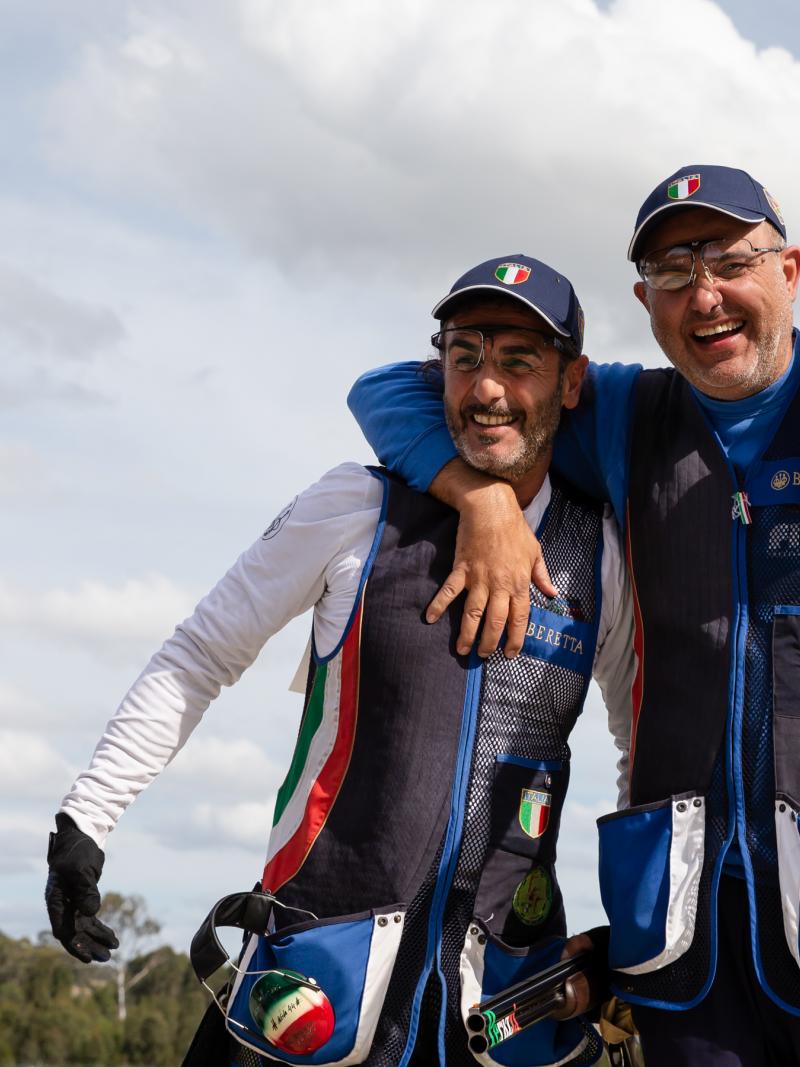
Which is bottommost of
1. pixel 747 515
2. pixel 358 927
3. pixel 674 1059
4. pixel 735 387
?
pixel 674 1059

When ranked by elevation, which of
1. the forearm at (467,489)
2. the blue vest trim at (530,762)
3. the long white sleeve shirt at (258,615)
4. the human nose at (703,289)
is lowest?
the blue vest trim at (530,762)

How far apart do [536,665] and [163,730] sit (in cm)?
120

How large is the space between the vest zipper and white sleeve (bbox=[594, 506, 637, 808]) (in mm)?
567

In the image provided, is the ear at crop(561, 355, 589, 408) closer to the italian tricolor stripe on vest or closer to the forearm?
the forearm

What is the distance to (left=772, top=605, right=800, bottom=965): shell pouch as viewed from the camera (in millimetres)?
3736

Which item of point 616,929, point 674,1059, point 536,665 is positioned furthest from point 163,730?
point 674,1059

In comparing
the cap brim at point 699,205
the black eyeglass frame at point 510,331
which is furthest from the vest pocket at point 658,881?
the cap brim at point 699,205

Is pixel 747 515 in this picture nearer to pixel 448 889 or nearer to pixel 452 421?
pixel 452 421

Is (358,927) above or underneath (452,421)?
underneath

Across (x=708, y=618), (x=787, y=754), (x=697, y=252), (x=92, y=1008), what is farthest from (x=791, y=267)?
(x=92, y=1008)

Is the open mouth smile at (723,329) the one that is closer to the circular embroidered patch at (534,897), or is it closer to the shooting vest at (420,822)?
the shooting vest at (420,822)

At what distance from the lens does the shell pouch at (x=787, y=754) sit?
374 centimetres

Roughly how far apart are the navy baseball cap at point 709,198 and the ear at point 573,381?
0.49 meters

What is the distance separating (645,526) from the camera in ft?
14.1
